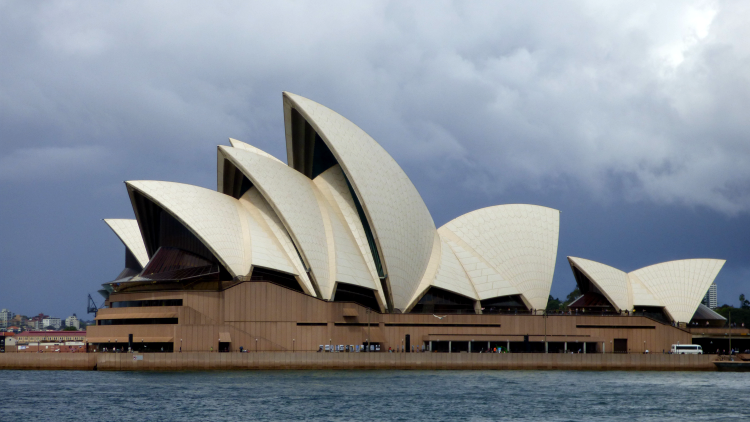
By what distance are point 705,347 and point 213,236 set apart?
1807 inches

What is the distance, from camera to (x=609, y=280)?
2901 inches

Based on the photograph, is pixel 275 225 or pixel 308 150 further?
pixel 308 150

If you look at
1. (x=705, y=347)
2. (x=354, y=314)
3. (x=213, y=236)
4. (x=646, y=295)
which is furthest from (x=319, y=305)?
(x=705, y=347)

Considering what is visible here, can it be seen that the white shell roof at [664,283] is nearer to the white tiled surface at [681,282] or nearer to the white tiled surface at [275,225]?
the white tiled surface at [681,282]

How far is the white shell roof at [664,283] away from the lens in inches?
2891

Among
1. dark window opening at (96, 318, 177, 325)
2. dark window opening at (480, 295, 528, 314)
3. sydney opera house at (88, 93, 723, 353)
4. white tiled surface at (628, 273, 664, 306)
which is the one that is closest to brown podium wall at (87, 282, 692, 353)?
sydney opera house at (88, 93, 723, 353)

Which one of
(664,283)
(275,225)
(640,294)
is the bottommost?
(640,294)

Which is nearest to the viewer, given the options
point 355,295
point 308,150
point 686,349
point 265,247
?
point 265,247

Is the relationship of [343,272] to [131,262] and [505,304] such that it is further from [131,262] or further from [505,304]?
[131,262]

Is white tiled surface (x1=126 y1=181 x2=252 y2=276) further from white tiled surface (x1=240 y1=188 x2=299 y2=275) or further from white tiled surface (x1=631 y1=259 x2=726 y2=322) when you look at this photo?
white tiled surface (x1=631 y1=259 x2=726 y2=322)

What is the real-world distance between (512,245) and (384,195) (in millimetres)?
13223

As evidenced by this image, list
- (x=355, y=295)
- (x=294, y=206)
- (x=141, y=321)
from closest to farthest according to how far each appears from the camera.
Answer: (x=141, y=321), (x=294, y=206), (x=355, y=295)

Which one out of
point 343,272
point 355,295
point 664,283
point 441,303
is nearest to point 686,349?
point 664,283

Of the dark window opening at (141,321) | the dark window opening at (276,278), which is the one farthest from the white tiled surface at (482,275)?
the dark window opening at (141,321)
